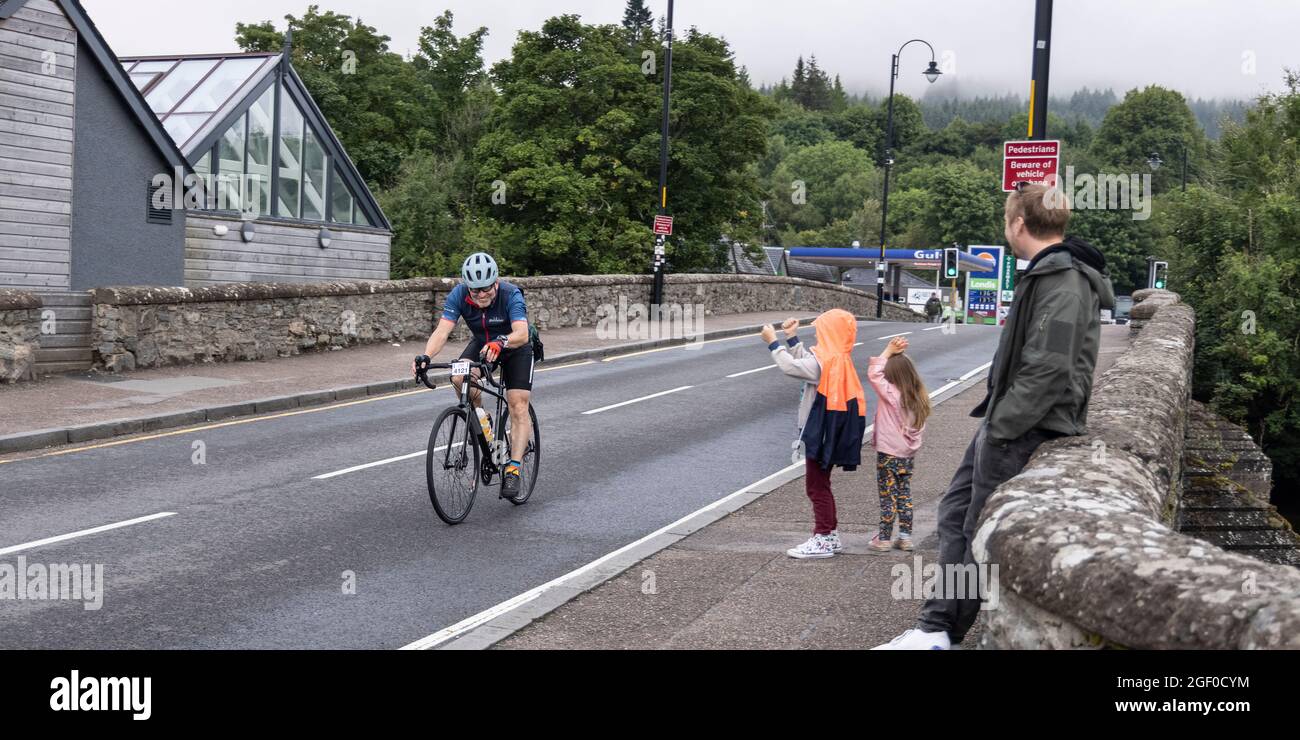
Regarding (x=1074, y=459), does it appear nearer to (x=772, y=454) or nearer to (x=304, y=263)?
(x=772, y=454)

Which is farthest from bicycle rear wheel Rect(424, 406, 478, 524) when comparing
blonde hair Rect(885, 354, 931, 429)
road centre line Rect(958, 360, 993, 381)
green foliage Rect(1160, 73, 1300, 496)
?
green foliage Rect(1160, 73, 1300, 496)

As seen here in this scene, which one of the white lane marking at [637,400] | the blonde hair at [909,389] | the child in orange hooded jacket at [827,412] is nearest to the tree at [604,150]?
the white lane marking at [637,400]

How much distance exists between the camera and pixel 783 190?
13475 centimetres

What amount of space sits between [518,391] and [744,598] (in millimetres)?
3339

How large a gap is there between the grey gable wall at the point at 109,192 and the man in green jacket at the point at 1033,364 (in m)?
22.3

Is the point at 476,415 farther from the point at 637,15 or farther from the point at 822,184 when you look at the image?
the point at 822,184

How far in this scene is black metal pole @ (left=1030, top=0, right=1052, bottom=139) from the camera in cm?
1186

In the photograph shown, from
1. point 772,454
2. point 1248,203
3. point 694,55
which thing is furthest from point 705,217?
point 772,454

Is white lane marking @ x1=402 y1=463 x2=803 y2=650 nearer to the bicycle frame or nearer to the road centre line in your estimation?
the bicycle frame

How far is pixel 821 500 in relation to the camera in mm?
8078

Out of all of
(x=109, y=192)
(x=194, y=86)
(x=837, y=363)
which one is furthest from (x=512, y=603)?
(x=194, y=86)

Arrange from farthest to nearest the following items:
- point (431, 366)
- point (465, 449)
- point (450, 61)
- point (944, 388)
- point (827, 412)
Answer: point (450, 61) → point (944, 388) → point (465, 449) → point (431, 366) → point (827, 412)

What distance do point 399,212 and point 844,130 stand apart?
117 m

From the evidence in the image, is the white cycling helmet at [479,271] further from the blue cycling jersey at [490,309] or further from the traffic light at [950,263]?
the traffic light at [950,263]
